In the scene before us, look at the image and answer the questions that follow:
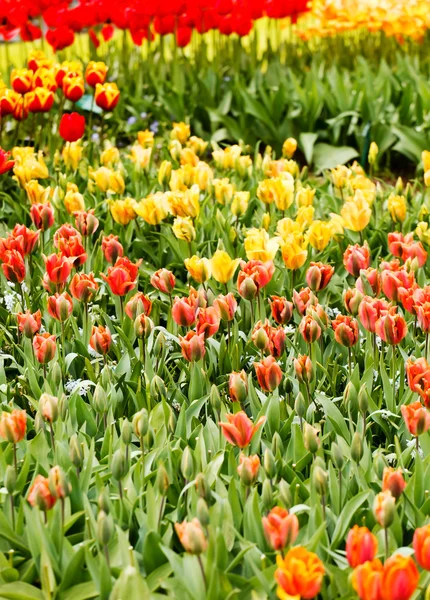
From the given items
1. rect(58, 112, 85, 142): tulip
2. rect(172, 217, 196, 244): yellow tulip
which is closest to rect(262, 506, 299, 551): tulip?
rect(172, 217, 196, 244): yellow tulip

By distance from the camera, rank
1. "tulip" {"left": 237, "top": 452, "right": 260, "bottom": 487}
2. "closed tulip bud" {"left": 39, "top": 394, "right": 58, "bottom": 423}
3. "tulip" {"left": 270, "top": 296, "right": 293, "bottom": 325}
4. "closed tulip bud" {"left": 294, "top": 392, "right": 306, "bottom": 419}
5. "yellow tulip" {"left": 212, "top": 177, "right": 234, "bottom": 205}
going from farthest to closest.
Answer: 1. "yellow tulip" {"left": 212, "top": 177, "right": 234, "bottom": 205}
2. "tulip" {"left": 270, "top": 296, "right": 293, "bottom": 325}
3. "closed tulip bud" {"left": 294, "top": 392, "right": 306, "bottom": 419}
4. "closed tulip bud" {"left": 39, "top": 394, "right": 58, "bottom": 423}
5. "tulip" {"left": 237, "top": 452, "right": 260, "bottom": 487}

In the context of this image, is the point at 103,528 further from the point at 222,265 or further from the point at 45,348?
the point at 222,265

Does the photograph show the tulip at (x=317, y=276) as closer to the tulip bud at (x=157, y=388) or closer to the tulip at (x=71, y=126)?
the tulip bud at (x=157, y=388)

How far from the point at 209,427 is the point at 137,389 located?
318 mm

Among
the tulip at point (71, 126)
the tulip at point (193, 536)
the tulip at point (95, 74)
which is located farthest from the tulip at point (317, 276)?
the tulip at point (95, 74)

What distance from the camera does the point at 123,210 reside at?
3701mm

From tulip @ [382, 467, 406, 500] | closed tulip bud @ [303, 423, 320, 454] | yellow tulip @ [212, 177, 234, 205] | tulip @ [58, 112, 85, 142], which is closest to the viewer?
tulip @ [382, 467, 406, 500]

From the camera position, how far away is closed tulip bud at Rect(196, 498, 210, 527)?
183 cm

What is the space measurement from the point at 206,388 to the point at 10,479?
84 cm

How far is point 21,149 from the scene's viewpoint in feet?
14.4

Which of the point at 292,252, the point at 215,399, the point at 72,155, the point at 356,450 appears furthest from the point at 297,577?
the point at 72,155

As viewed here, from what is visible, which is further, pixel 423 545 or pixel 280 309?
pixel 280 309

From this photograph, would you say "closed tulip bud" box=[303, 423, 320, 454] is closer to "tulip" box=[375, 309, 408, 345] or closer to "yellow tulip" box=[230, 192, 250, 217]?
"tulip" box=[375, 309, 408, 345]

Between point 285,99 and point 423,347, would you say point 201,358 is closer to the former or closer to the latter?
point 423,347
